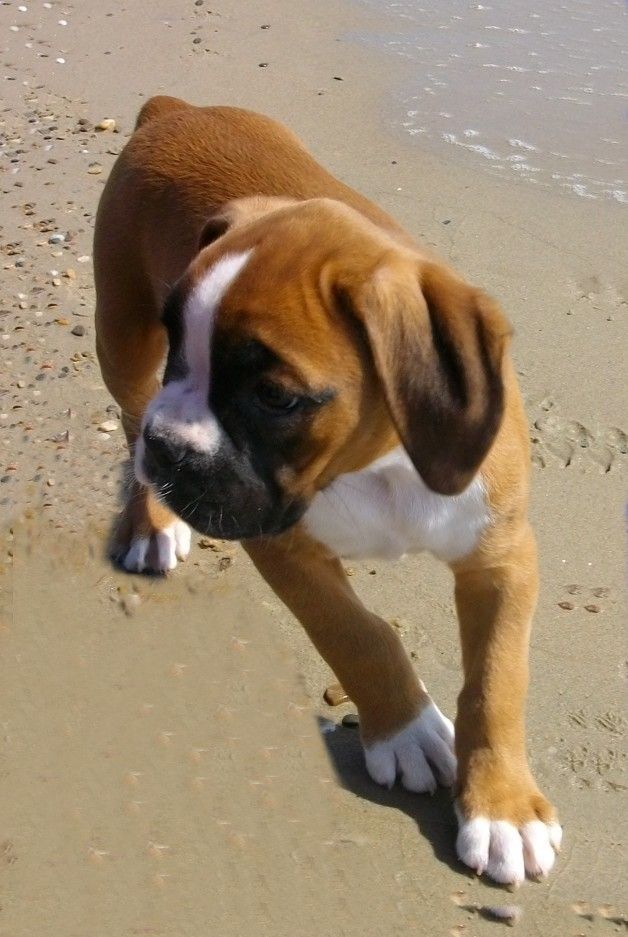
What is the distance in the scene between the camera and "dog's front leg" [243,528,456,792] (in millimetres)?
3525

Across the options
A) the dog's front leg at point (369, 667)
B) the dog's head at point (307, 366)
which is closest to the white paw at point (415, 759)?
the dog's front leg at point (369, 667)

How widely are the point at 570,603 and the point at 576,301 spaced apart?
192 cm

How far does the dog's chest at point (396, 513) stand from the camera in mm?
3414

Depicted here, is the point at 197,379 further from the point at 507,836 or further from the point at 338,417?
the point at 507,836

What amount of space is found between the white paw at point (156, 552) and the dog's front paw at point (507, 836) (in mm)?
1647

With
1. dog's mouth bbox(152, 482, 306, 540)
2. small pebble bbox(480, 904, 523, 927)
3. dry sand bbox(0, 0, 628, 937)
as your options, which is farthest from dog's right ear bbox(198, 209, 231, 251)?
small pebble bbox(480, 904, 523, 927)

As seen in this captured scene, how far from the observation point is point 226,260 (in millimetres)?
2924

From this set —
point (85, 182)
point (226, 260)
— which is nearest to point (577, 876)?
point (226, 260)

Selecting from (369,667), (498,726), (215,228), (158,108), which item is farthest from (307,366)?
(158,108)

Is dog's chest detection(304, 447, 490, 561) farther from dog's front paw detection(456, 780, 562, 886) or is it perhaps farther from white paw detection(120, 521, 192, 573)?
white paw detection(120, 521, 192, 573)

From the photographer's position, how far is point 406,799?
11.6 ft

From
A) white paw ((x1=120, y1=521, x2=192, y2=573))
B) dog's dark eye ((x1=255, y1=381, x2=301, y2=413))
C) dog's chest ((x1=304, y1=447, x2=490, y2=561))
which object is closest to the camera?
dog's dark eye ((x1=255, y1=381, x2=301, y2=413))

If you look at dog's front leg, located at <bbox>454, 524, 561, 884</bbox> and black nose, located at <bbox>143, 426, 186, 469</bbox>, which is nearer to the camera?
black nose, located at <bbox>143, 426, 186, 469</bbox>

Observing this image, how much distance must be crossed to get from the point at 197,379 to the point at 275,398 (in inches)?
8.4
